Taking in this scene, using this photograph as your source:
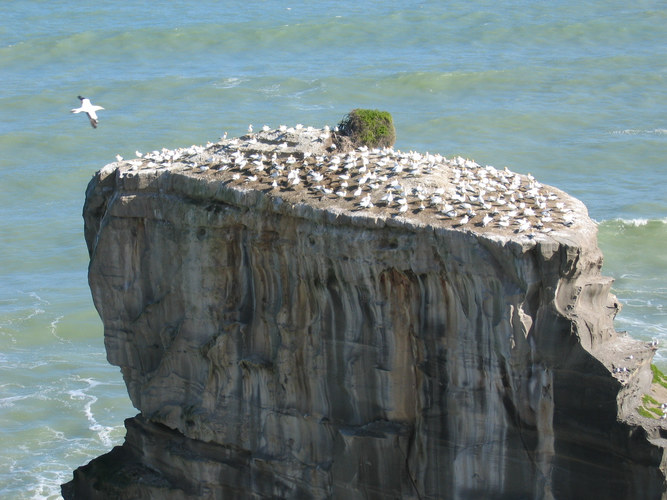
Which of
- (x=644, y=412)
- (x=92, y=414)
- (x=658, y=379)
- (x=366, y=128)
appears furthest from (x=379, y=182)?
(x=92, y=414)

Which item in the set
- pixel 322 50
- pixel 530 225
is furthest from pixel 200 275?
pixel 322 50

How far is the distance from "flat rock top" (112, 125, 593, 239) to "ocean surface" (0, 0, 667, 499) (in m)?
10.7

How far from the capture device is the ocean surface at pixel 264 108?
36906mm

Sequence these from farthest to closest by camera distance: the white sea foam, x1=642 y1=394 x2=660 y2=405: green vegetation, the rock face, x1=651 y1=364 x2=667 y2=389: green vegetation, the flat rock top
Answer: the white sea foam, x1=651 y1=364 x2=667 y2=389: green vegetation, the flat rock top, x1=642 y1=394 x2=660 y2=405: green vegetation, the rock face

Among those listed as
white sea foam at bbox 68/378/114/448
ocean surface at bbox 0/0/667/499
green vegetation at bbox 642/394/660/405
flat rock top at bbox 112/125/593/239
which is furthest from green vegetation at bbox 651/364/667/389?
white sea foam at bbox 68/378/114/448

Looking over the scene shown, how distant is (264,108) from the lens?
60188 millimetres

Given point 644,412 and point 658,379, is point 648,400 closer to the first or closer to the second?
point 644,412

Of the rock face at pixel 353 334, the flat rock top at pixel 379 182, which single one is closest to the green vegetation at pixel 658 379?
the rock face at pixel 353 334

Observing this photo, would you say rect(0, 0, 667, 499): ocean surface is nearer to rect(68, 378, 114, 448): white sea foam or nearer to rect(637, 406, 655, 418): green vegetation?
rect(68, 378, 114, 448): white sea foam

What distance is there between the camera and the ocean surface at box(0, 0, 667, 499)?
1453 inches

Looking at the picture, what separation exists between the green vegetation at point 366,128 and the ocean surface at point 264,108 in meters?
10.9

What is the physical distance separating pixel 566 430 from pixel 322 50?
185 ft

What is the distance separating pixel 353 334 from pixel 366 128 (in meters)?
6.19

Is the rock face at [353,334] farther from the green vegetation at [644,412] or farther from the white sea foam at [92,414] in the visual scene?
the white sea foam at [92,414]
